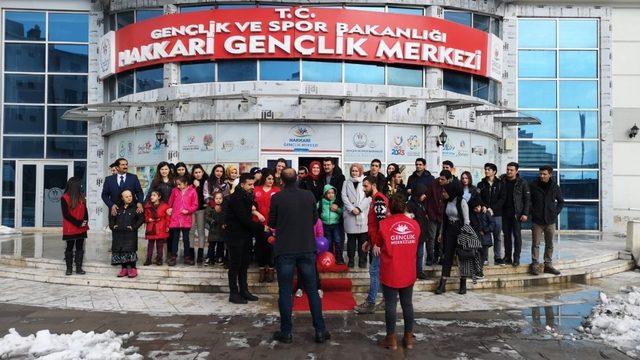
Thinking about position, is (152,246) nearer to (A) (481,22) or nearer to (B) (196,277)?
(B) (196,277)

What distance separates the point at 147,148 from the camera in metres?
15.8

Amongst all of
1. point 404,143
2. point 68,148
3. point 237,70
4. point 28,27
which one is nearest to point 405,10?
point 404,143

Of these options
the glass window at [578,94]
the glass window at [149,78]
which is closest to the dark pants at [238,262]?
the glass window at [149,78]

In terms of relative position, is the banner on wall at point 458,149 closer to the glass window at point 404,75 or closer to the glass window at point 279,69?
the glass window at point 404,75

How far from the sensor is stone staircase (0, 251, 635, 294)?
8547 mm

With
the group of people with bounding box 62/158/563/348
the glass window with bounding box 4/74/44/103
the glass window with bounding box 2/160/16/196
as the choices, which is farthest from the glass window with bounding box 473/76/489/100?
the glass window with bounding box 2/160/16/196

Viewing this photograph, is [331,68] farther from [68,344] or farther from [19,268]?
[68,344]

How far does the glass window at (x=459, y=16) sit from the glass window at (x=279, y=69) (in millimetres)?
5161

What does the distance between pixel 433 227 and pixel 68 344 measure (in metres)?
5.92

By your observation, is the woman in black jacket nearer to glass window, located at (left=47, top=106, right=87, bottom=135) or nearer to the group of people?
the group of people

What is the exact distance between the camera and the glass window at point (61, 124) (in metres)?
18.0

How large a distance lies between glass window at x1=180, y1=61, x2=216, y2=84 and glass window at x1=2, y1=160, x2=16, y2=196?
7.38 metres

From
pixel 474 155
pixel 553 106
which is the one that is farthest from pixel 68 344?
pixel 553 106

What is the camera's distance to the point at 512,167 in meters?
9.34
